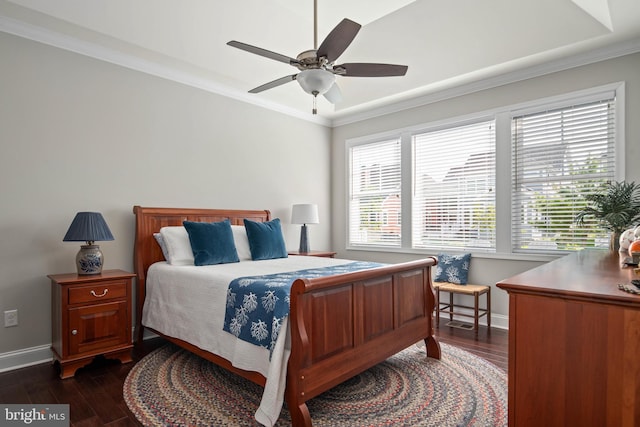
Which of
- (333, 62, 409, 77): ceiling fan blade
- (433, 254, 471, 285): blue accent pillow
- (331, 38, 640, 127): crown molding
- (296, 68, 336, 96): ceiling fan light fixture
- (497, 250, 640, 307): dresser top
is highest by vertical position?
(331, 38, 640, 127): crown molding

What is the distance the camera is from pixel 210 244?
133 inches

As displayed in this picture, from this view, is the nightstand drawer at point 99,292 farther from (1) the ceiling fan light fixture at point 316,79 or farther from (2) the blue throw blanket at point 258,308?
(1) the ceiling fan light fixture at point 316,79

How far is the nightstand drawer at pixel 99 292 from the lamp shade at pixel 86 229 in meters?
0.36

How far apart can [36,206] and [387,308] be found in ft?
9.62

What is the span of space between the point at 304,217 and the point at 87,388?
2881 millimetres

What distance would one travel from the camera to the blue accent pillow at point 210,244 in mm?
3312

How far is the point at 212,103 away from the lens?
4.21m

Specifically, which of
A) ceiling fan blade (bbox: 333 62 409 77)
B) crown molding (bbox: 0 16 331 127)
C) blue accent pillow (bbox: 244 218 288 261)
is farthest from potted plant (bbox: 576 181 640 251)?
crown molding (bbox: 0 16 331 127)

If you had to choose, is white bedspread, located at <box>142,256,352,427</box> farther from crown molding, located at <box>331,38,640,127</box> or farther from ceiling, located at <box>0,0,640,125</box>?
crown molding, located at <box>331,38,640,127</box>

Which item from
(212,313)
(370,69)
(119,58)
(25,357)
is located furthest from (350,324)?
(119,58)

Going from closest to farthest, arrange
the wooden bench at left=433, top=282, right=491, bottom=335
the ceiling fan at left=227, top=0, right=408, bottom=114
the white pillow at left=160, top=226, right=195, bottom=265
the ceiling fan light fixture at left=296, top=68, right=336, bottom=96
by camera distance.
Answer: the ceiling fan at left=227, top=0, right=408, bottom=114 < the ceiling fan light fixture at left=296, top=68, right=336, bottom=96 < the white pillow at left=160, top=226, right=195, bottom=265 < the wooden bench at left=433, top=282, right=491, bottom=335

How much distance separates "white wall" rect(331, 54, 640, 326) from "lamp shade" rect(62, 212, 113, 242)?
11.1 feet

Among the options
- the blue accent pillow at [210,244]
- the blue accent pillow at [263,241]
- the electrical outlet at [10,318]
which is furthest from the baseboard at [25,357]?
the blue accent pillow at [263,241]

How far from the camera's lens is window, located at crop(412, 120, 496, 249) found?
415 centimetres
